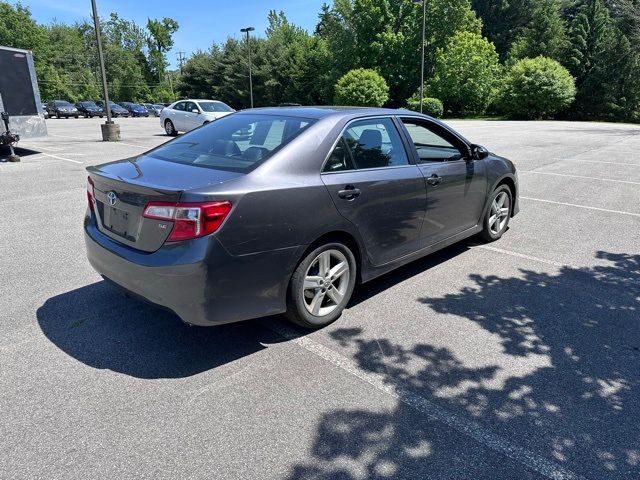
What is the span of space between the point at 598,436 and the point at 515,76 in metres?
43.3

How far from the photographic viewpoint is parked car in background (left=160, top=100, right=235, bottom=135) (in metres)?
19.4

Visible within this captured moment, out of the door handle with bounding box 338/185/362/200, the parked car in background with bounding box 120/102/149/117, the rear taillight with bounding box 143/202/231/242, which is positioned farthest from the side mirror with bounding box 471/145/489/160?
the parked car in background with bounding box 120/102/149/117

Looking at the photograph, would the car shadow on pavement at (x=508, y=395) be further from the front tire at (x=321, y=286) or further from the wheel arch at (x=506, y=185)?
the wheel arch at (x=506, y=185)

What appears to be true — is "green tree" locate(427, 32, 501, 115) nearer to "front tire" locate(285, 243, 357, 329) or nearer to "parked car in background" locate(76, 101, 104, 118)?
"parked car in background" locate(76, 101, 104, 118)

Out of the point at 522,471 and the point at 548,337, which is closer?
the point at 522,471

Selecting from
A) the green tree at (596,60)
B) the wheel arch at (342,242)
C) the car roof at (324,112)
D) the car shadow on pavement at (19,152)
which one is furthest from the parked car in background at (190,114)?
the green tree at (596,60)

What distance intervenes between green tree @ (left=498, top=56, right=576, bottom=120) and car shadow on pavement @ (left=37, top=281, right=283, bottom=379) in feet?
137

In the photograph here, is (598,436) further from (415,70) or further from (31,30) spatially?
(31,30)

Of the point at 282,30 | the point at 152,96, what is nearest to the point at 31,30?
the point at 152,96

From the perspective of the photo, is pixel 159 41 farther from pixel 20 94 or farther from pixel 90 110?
pixel 20 94

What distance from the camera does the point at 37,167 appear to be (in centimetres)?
1122

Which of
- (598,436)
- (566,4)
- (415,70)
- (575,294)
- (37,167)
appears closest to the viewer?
(598,436)

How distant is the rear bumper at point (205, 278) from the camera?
9.07 ft

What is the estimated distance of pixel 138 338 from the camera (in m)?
3.37
